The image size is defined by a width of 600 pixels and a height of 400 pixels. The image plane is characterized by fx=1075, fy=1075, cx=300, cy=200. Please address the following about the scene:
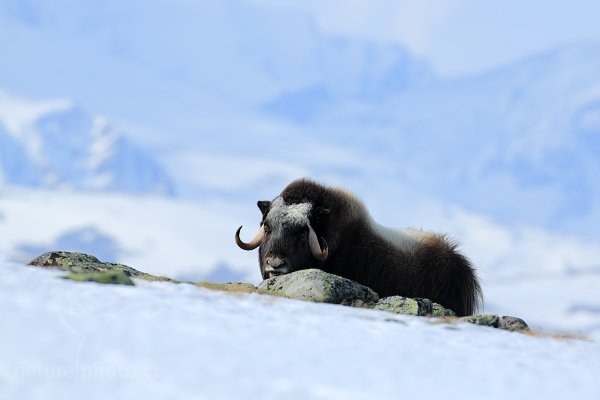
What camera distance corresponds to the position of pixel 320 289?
1409 centimetres

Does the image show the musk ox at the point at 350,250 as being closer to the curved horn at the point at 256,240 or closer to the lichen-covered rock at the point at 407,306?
the curved horn at the point at 256,240

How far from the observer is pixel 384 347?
36.6 feet

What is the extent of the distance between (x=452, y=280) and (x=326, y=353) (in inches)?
272

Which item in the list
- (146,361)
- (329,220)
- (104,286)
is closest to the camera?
(146,361)

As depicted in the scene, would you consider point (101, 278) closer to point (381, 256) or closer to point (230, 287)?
point (230, 287)

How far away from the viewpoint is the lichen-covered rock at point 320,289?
14008mm

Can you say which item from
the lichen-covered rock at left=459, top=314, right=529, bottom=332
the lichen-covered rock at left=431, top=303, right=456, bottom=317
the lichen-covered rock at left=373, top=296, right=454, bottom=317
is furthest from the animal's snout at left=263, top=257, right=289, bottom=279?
the lichen-covered rock at left=459, top=314, right=529, bottom=332

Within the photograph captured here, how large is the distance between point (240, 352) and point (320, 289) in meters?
3.83

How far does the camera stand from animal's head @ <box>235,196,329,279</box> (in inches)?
645

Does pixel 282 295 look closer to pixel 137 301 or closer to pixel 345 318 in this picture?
pixel 345 318

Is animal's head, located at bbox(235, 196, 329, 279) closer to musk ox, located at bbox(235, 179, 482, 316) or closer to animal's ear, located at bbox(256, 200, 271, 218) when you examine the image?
musk ox, located at bbox(235, 179, 482, 316)

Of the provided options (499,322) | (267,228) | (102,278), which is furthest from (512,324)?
(102,278)

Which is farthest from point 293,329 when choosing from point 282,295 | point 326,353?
point 282,295

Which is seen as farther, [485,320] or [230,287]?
[230,287]
